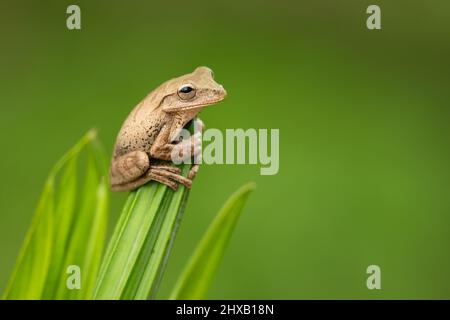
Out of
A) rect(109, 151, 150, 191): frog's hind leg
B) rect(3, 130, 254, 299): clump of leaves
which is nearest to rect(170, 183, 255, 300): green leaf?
rect(3, 130, 254, 299): clump of leaves

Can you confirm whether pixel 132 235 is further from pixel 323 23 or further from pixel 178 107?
pixel 323 23

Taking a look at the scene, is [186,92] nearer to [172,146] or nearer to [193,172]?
[172,146]

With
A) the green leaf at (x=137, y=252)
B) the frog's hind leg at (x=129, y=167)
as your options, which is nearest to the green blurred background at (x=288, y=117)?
the frog's hind leg at (x=129, y=167)

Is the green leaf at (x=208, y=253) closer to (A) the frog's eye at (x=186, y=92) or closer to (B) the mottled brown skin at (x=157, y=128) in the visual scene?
(B) the mottled brown skin at (x=157, y=128)

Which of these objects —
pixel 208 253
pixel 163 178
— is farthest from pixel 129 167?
pixel 208 253

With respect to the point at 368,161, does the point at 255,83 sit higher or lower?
higher

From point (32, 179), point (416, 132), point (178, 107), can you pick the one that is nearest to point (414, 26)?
point (416, 132)

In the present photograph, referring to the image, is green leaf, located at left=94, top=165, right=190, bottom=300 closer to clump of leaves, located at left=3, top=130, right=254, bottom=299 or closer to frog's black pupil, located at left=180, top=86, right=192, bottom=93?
clump of leaves, located at left=3, top=130, right=254, bottom=299
